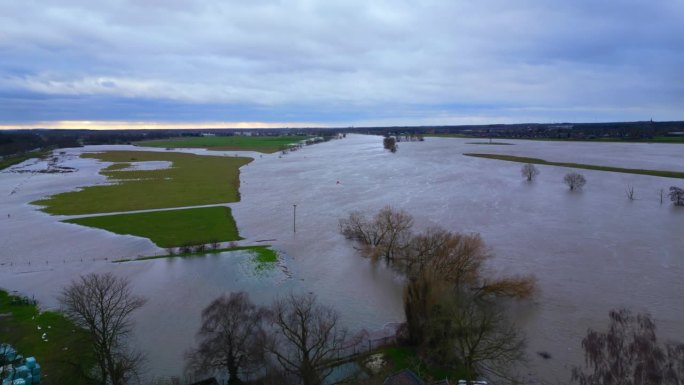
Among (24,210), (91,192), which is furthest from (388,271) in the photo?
(91,192)

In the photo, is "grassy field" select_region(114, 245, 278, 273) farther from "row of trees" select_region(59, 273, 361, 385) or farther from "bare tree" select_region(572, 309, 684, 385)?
"bare tree" select_region(572, 309, 684, 385)

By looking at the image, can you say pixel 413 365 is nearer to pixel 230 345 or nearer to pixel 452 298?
pixel 452 298

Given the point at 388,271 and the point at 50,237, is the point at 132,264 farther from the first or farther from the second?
the point at 388,271

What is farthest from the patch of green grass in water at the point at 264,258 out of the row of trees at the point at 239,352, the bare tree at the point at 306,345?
the row of trees at the point at 239,352

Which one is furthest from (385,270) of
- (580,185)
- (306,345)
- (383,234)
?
(580,185)

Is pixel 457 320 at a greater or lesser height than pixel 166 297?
greater

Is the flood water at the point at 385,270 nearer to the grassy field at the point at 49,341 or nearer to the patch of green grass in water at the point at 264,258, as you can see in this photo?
the patch of green grass in water at the point at 264,258
